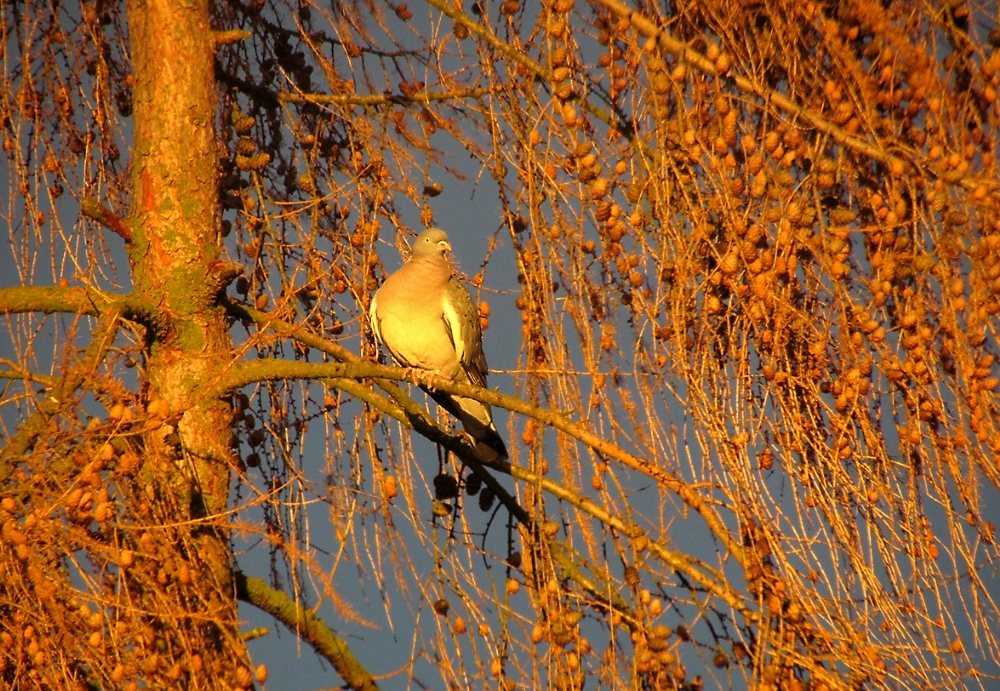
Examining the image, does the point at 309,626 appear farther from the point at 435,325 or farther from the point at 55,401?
the point at 435,325

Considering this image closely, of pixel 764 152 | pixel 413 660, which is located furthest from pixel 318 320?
pixel 764 152

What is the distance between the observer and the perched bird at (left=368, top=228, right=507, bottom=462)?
3174 mm

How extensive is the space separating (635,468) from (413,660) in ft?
1.77

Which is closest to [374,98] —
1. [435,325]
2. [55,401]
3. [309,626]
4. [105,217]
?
[105,217]

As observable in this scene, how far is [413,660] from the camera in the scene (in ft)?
6.41

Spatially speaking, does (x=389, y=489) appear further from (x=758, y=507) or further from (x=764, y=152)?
(x=764, y=152)

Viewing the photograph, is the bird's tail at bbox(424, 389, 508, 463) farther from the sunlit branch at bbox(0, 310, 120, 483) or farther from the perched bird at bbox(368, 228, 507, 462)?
the sunlit branch at bbox(0, 310, 120, 483)

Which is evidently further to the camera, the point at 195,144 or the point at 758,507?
the point at 195,144

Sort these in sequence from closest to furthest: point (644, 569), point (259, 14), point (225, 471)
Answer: point (644, 569)
point (225, 471)
point (259, 14)

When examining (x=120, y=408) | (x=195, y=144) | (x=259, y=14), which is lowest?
(x=120, y=408)

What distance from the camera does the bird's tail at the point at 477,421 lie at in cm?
307

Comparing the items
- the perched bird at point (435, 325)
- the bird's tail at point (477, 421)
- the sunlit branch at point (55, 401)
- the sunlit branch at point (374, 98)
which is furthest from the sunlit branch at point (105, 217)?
the bird's tail at point (477, 421)

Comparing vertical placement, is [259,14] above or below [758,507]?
above

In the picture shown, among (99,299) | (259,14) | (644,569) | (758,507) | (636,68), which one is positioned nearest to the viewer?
(758,507)
